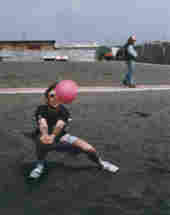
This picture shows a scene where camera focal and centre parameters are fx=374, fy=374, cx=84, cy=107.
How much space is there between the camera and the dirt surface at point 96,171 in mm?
3924

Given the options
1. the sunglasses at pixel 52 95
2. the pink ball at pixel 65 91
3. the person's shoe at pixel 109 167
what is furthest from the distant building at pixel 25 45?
the pink ball at pixel 65 91

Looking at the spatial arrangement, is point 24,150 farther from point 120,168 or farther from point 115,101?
point 115,101

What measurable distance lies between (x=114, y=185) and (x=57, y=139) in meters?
0.91

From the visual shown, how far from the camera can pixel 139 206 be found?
12.8 feet

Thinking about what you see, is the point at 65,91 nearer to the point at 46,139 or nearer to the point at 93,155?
the point at 46,139

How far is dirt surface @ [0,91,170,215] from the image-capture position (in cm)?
392

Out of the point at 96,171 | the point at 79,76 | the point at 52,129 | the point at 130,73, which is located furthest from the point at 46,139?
the point at 79,76

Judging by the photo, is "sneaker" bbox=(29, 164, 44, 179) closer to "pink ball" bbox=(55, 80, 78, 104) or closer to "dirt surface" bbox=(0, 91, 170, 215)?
"dirt surface" bbox=(0, 91, 170, 215)

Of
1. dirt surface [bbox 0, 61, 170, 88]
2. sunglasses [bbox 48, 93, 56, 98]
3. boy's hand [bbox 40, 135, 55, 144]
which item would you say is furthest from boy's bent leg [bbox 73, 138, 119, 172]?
dirt surface [bbox 0, 61, 170, 88]

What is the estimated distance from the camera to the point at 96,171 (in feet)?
16.4

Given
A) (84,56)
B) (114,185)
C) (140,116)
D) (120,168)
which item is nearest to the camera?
(114,185)

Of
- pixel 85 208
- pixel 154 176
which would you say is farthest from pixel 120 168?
pixel 85 208

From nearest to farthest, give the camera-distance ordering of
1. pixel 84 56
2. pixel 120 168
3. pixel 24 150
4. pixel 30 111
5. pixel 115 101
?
1. pixel 120 168
2. pixel 24 150
3. pixel 30 111
4. pixel 115 101
5. pixel 84 56

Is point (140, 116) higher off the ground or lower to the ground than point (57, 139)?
lower
